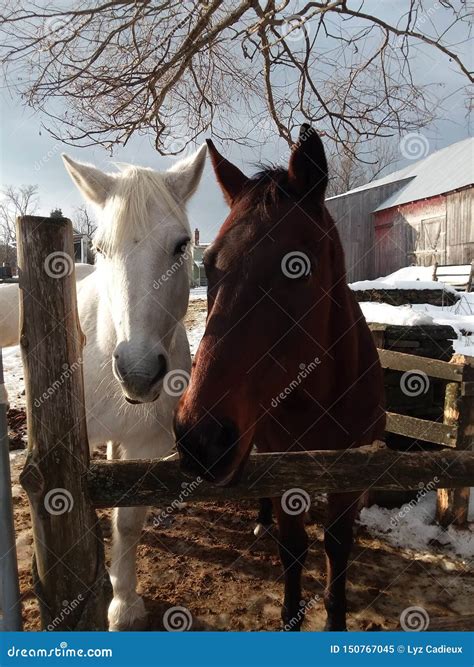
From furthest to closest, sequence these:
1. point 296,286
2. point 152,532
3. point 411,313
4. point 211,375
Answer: point 411,313, point 152,532, point 296,286, point 211,375

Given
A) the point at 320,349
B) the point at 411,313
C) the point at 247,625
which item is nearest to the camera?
the point at 320,349

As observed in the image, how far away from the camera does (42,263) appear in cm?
152

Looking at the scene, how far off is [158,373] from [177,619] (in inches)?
75.0

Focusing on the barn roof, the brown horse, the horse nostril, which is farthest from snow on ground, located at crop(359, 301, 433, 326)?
the barn roof

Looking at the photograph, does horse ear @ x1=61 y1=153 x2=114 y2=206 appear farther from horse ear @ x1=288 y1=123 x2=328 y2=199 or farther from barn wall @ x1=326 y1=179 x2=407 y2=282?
barn wall @ x1=326 y1=179 x2=407 y2=282

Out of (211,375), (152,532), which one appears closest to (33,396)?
(211,375)

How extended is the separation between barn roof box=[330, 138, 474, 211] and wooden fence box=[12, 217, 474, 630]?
19.9 meters

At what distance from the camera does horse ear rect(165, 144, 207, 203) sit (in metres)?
2.73

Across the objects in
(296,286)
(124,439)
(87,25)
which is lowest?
(124,439)

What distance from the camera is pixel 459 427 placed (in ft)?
10.9

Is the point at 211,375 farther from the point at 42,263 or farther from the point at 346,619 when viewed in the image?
the point at 346,619

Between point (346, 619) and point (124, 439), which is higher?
point (124, 439)

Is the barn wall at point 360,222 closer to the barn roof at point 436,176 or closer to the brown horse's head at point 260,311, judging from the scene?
the barn roof at point 436,176

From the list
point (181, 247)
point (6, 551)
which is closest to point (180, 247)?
point (181, 247)
